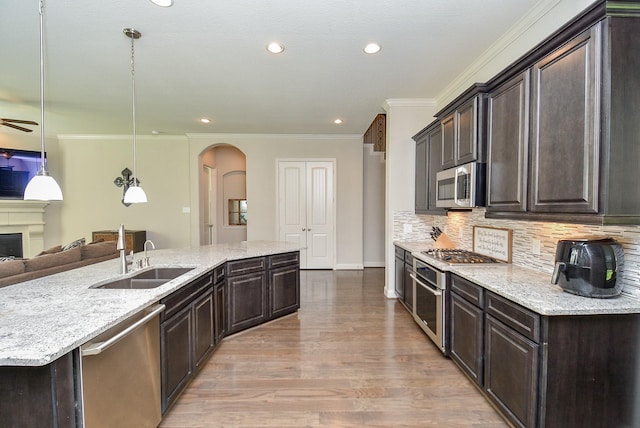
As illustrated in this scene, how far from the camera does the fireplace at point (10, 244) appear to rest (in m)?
5.14

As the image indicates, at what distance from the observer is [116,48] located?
8.73 feet

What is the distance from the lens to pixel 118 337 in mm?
1296

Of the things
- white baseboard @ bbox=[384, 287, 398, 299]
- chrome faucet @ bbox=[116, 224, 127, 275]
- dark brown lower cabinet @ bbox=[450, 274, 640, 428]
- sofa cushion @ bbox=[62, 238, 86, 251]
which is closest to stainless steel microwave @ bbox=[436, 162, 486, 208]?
dark brown lower cabinet @ bbox=[450, 274, 640, 428]

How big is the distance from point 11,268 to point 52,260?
0.37 m

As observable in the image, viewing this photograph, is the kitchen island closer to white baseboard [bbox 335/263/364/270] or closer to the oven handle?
the oven handle

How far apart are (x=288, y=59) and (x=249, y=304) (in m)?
2.63

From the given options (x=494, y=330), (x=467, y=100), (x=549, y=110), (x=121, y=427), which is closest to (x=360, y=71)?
(x=467, y=100)

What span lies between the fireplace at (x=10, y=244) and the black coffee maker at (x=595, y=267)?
805 cm

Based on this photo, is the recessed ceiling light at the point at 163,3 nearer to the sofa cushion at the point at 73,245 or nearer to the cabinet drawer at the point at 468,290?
the sofa cushion at the point at 73,245

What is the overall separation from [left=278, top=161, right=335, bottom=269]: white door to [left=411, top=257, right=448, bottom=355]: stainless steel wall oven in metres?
3.08

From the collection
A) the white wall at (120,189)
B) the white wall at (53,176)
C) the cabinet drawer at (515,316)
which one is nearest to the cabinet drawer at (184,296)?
the cabinet drawer at (515,316)

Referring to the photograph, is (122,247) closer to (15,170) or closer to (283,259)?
(283,259)

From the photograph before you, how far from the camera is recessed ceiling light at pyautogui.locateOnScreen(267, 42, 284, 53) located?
2.60m

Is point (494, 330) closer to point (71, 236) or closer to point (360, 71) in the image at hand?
point (360, 71)
